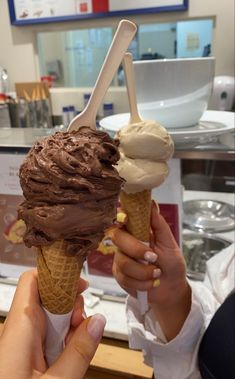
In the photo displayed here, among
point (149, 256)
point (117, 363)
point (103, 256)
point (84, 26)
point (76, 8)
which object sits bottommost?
point (117, 363)

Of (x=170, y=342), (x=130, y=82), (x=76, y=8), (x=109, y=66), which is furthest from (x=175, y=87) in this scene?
(x=76, y=8)

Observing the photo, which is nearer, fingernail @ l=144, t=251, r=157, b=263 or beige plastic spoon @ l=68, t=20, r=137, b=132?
beige plastic spoon @ l=68, t=20, r=137, b=132

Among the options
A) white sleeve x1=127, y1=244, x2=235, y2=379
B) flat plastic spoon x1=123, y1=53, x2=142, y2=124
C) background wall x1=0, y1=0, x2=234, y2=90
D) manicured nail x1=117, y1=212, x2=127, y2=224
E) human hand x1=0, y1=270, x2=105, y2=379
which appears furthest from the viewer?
background wall x1=0, y1=0, x2=234, y2=90

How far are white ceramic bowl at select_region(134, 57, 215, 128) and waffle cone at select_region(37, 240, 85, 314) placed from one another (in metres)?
0.45

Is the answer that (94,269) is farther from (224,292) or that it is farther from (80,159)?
(80,159)

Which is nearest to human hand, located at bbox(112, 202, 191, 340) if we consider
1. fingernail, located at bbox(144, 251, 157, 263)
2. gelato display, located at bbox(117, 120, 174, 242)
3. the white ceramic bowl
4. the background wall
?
fingernail, located at bbox(144, 251, 157, 263)

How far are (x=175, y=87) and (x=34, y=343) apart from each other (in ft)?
2.02

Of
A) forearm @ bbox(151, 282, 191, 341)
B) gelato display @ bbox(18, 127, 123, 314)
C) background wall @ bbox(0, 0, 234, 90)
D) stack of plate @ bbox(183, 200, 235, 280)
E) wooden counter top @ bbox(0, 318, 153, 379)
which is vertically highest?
background wall @ bbox(0, 0, 234, 90)

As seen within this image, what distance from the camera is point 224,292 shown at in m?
0.99

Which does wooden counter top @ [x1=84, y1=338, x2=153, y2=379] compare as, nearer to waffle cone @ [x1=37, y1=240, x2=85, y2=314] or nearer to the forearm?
the forearm

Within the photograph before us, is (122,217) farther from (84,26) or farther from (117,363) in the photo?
(84,26)

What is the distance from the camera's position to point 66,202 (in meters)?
0.51

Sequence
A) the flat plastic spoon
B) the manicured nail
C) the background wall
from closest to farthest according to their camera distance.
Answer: the flat plastic spoon, the manicured nail, the background wall

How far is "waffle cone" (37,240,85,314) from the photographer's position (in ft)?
1.81
